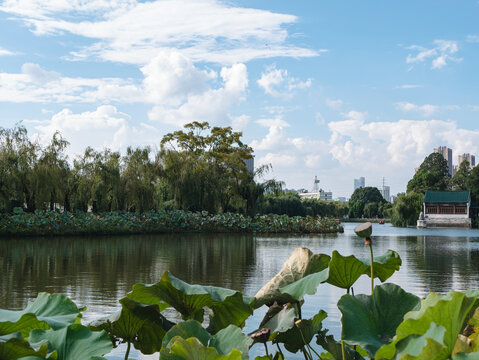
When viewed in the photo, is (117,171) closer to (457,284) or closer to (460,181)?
(457,284)

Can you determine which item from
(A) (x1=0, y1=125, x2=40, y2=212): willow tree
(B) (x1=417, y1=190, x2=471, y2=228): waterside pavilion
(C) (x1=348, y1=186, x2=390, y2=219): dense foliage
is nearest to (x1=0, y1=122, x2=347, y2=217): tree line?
(A) (x1=0, y1=125, x2=40, y2=212): willow tree

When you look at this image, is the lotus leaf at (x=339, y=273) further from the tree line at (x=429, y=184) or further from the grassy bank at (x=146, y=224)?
the tree line at (x=429, y=184)

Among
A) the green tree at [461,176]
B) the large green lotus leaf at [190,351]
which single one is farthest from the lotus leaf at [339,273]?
the green tree at [461,176]

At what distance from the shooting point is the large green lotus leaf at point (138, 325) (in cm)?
122

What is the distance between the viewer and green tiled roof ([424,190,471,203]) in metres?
45.4

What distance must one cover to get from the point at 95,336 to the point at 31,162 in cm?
1889

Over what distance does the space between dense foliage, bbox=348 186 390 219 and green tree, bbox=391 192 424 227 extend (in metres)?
27.2

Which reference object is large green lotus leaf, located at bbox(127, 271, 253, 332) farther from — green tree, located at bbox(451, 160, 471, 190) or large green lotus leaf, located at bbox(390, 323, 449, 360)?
green tree, located at bbox(451, 160, 471, 190)

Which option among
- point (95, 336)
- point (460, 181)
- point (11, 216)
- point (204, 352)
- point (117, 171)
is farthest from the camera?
point (460, 181)

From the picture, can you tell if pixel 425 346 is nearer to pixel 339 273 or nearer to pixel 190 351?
pixel 190 351

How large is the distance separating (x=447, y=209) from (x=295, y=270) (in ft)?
159

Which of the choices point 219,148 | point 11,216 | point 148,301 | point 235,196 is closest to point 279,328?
point 148,301

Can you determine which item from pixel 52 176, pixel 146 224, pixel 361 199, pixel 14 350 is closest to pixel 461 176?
pixel 361 199

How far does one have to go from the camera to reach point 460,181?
176 feet
